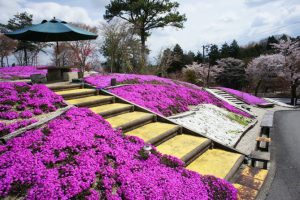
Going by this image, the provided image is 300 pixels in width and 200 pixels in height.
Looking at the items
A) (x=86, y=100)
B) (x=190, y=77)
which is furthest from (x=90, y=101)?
(x=190, y=77)

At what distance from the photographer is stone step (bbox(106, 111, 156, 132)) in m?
6.11

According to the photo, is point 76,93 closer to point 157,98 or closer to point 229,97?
point 157,98

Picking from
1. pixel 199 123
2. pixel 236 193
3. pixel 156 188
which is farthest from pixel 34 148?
pixel 199 123

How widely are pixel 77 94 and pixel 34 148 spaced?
4.11 meters

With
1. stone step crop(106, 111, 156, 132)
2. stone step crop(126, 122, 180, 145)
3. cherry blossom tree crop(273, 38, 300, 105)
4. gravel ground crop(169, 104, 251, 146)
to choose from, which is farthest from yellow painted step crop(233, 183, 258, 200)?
cherry blossom tree crop(273, 38, 300, 105)

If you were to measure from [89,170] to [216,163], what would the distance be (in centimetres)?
321

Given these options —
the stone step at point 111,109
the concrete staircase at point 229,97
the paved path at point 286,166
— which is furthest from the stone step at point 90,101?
the concrete staircase at point 229,97

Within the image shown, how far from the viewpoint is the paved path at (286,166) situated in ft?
15.9

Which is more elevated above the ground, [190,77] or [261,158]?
[190,77]

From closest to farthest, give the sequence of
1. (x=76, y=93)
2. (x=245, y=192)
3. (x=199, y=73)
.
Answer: (x=245, y=192)
(x=76, y=93)
(x=199, y=73)

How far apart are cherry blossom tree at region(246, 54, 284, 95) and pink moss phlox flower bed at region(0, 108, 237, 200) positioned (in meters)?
40.0

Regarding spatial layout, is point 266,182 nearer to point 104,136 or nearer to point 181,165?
point 181,165

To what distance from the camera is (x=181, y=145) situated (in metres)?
5.97

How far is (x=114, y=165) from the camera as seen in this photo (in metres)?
4.16
